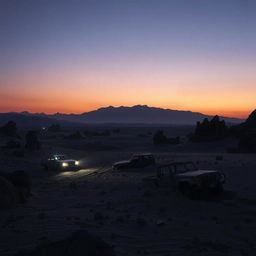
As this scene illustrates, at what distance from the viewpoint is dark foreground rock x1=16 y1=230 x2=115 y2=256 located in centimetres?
853

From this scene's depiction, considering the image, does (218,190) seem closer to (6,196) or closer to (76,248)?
(6,196)

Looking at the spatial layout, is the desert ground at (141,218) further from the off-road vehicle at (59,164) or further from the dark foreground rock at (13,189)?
the off-road vehicle at (59,164)

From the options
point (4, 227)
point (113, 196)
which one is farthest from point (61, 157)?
point (4, 227)

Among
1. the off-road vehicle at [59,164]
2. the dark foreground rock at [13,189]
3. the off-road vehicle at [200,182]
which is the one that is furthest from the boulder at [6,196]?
the off-road vehicle at [59,164]

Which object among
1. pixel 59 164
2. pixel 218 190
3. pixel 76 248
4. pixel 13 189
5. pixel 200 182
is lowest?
pixel 59 164

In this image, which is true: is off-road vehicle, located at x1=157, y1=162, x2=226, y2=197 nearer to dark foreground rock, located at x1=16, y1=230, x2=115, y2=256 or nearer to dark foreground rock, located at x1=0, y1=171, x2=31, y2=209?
dark foreground rock, located at x1=0, y1=171, x2=31, y2=209

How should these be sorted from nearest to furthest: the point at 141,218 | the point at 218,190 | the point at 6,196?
the point at 141,218 → the point at 6,196 → the point at 218,190

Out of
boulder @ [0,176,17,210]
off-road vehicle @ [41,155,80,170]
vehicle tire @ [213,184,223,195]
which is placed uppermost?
vehicle tire @ [213,184,223,195]

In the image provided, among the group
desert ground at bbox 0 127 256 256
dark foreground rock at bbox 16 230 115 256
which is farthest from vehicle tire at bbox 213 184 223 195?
dark foreground rock at bbox 16 230 115 256

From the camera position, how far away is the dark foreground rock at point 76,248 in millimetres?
8531

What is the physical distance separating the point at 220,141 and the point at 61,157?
24.3 metres

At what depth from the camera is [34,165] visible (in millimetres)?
38781

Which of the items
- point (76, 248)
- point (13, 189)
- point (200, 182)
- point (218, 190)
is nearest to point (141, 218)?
point (200, 182)

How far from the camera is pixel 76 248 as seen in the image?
860cm
